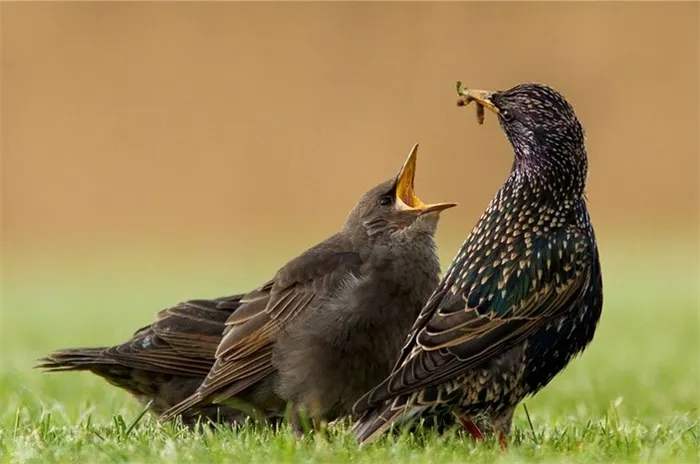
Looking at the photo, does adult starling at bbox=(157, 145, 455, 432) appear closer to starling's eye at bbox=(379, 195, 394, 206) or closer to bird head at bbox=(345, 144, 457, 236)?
bird head at bbox=(345, 144, 457, 236)

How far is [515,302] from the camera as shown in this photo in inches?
206

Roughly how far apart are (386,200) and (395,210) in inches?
4.8

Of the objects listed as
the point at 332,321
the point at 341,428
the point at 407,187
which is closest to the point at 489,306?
the point at 341,428

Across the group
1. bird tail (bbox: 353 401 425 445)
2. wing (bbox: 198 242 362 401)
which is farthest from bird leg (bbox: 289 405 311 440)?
bird tail (bbox: 353 401 425 445)

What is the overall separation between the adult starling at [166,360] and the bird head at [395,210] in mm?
838

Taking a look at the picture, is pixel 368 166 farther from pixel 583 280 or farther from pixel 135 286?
pixel 583 280

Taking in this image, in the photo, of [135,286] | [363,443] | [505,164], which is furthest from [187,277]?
[363,443]

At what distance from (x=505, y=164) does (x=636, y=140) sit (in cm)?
258

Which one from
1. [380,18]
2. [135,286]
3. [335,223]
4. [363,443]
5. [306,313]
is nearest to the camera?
[363,443]

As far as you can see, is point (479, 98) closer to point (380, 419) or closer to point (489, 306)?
point (489, 306)

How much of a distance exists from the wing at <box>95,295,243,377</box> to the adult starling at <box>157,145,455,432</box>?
0.59ft

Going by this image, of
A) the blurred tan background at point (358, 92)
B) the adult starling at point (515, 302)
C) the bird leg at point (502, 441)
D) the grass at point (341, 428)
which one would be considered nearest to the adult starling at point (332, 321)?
the grass at point (341, 428)

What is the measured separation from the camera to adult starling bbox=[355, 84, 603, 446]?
516 cm

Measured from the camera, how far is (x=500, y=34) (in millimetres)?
26578
